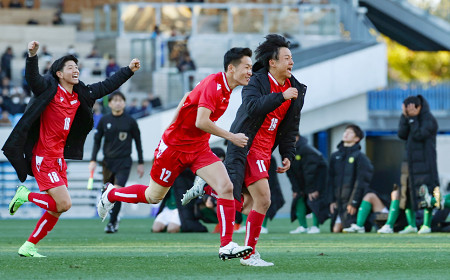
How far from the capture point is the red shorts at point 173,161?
10297 millimetres

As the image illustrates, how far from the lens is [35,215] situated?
25438 mm

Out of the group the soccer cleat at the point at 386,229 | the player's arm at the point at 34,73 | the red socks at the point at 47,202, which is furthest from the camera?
the soccer cleat at the point at 386,229

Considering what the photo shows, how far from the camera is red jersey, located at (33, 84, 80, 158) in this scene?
1121 centimetres

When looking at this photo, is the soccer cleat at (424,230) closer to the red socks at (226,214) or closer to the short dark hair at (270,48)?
the short dark hair at (270,48)

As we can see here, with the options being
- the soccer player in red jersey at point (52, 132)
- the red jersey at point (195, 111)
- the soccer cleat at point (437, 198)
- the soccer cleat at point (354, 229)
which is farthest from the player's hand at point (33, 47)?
the soccer cleat at point (354, 229)

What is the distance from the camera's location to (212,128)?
9727mm

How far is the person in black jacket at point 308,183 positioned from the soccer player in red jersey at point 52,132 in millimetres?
6897

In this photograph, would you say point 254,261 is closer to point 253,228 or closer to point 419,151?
point 253,228

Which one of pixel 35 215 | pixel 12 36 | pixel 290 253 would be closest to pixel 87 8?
pixel 12 36

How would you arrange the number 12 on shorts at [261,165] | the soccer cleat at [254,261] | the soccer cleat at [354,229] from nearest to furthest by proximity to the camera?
the soccer cleat at [254,261] < the number 12 on shorts at [261,165] < the soccer cleat at [354,229]

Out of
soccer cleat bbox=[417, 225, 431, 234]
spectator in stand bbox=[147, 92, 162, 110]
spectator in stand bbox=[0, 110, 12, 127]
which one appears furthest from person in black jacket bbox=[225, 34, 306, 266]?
spectator in stand bbox=[147, 92, 162, 110]

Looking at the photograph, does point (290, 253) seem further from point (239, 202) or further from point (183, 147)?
point (183, 147)

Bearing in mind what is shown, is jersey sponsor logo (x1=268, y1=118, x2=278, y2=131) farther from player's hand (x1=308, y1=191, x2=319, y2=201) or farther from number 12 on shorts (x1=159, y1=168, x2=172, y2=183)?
player's hand (x1=308, y1=191, x2=319, y2=201)

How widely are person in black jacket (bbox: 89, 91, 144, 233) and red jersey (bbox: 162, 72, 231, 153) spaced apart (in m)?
6.87
